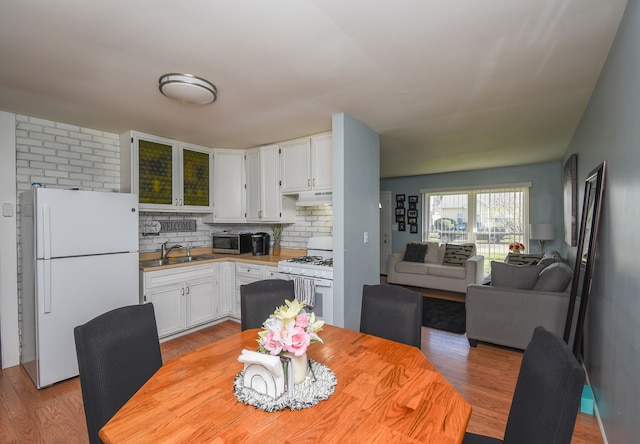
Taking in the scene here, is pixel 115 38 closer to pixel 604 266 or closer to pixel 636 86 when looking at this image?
pixel 636 86

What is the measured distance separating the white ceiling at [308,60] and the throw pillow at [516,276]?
1.53 m

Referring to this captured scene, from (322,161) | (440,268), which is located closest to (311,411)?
(322,161)

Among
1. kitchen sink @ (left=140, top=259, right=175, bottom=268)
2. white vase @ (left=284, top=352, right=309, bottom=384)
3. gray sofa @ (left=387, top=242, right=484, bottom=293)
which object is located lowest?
gray sofa @ (left=387, top=242, right=484, bottom=293)

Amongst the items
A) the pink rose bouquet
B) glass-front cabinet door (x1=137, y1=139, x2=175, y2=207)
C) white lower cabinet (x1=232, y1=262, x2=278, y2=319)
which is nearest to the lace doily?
the pink rose bouquet

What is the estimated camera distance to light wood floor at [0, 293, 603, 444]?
1984mm

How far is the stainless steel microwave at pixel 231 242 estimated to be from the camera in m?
4.17

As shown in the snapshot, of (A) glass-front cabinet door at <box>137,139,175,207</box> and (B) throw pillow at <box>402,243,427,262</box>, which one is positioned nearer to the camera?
(A) glass-front cabinet door at <box>137,139,175,207</box>

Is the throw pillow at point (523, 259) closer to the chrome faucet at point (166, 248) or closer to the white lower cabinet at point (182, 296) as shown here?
the white lower cabinet at point (182, 296)

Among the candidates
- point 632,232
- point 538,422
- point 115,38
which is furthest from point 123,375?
point 632,232

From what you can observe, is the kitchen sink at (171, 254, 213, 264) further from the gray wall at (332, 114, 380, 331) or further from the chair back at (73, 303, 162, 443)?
the chair back at (73, 303, 162, 443)

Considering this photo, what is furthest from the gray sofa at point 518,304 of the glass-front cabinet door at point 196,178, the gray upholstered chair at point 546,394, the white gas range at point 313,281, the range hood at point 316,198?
the glass-front cabinet door at point 196,178

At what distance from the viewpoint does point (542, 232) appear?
17.3 ft

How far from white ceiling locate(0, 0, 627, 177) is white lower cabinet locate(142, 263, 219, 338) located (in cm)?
163

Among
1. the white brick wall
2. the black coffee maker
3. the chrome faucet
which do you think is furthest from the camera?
the black coffee maker
